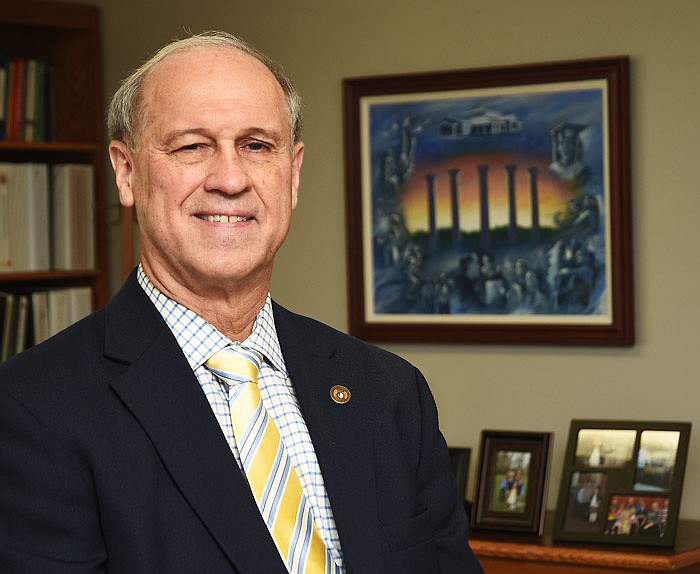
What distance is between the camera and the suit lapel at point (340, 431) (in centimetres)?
151

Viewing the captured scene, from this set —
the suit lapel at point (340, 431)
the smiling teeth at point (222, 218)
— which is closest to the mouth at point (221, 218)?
the smiling teeth at point (222, 218)

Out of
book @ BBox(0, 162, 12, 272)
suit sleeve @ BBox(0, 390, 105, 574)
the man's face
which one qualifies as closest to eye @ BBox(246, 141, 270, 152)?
the man's face

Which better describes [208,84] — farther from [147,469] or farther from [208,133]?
[147,469]

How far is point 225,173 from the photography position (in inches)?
58.4

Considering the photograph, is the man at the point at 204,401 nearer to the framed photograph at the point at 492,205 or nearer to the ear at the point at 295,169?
the ear at the point at 295,169

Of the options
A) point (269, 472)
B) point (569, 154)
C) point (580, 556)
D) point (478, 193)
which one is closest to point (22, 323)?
point (478, 193)

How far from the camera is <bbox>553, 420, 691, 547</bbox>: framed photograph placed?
9.70 ft

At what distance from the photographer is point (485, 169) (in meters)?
3.31

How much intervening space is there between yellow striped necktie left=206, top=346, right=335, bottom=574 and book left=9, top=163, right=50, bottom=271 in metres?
2.42

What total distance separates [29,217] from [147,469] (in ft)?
8.48

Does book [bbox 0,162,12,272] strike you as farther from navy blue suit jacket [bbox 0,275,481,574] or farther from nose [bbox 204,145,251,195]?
nose [bbox 204,145,251,195]

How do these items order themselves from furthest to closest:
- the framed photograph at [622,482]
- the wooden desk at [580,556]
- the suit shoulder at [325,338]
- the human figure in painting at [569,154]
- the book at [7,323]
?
the book at [7,323]
the human figure in painting at [569,154]
the framed photograph at [622,482]
the wooden desk at [580,556]
the suit shoulder at [325,338]

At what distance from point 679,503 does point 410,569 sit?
1.54m

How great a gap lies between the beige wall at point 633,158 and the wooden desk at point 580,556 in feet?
0.85
